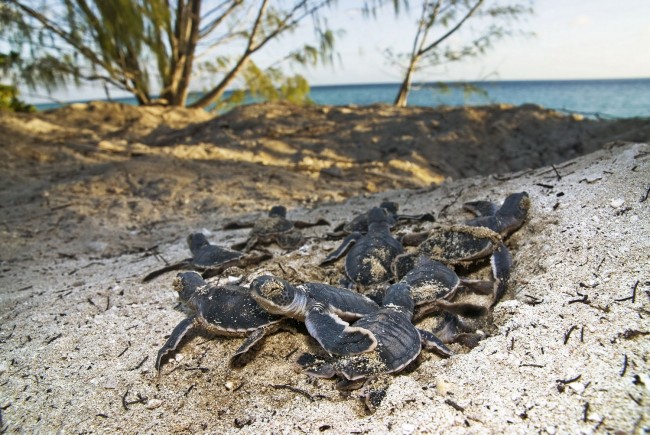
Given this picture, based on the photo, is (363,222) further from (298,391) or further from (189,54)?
(189,54)

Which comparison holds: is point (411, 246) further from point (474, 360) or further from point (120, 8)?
point (120, 8)

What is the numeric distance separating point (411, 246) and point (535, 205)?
0.69 metres

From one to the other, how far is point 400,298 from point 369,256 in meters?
0.42

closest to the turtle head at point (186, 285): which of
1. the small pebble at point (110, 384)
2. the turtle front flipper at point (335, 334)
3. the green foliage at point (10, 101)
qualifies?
the small pebble at point (110, 384)

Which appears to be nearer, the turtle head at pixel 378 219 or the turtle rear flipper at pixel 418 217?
the turtle head at pixel 378 219

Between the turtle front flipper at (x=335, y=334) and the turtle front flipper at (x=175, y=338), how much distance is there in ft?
1.69

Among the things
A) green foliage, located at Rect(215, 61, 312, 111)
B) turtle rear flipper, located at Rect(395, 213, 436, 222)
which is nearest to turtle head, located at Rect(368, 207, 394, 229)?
turtle rear flipper, located at Rect(395, 213, 436, 222)

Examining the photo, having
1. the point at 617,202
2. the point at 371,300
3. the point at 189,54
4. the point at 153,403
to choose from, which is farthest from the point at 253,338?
the point at 189,54

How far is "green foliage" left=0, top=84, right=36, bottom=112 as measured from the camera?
614cm

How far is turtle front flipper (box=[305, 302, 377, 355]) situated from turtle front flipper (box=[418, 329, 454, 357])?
0.81 feet

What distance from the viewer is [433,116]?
6656mm

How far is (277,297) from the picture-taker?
1479 millimetres

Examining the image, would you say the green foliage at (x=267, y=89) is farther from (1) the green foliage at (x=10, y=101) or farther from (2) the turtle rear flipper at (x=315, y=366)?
(2) the turtle rear flipper at (x=315, y=366)

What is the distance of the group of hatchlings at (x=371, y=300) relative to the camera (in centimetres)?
136
